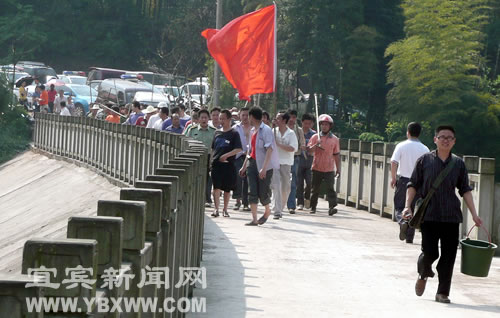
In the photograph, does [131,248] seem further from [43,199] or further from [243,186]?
[43,199]

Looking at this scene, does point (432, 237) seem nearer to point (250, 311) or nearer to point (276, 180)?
point (250, 311)

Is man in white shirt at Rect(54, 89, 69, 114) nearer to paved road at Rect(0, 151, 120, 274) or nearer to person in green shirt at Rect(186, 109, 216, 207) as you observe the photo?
paved road at Rect(0, 151, 120, 274)

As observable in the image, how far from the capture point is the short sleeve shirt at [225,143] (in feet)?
59.5

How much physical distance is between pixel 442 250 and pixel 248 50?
49.6ft

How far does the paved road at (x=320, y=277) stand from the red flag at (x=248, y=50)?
7188mm

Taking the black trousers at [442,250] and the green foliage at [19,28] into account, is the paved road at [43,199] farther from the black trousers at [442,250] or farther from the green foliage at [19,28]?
the green foliage at [19,28]

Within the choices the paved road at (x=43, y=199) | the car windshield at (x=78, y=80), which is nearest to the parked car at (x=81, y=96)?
the car windshield at (x=78, y=80)

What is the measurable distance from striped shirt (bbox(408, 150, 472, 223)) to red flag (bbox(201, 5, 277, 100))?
13631mm

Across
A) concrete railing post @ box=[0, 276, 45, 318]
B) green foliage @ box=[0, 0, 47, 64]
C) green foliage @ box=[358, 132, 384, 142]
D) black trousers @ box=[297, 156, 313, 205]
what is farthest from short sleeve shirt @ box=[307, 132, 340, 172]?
green foliage @ box=[0, 0, 47, 64]

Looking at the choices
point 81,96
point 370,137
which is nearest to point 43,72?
point 81,96

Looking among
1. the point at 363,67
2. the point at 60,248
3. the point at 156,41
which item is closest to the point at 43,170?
the point at 60,248

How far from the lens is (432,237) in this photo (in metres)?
10.4

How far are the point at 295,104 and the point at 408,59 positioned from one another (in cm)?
806

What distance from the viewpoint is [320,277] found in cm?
1170
